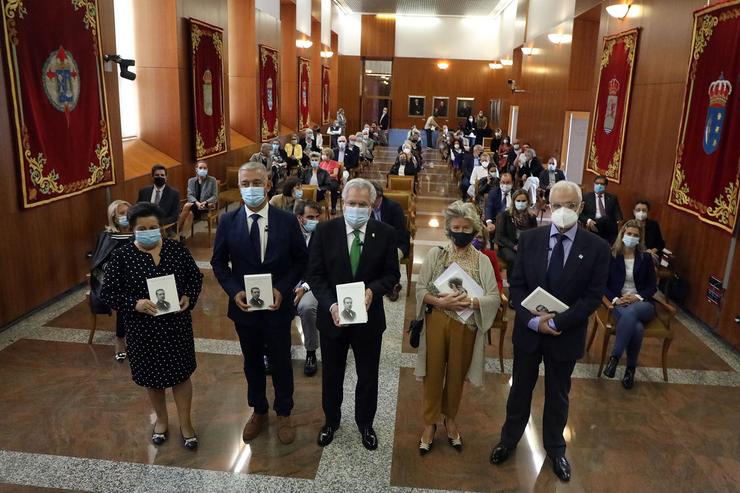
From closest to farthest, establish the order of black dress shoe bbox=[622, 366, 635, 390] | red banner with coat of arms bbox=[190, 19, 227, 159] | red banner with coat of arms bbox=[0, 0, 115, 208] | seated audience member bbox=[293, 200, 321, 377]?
Answer: 1. black dress shoe bbox=[622, 366, 635, 390]
2. seated audience member bbox=[293, 200, 321, 377]
3. red banner with coat of arms bbox=[0, 0, 115, 208]
4. red banner with coat of arms bbox=[190, 19, 227, 159]

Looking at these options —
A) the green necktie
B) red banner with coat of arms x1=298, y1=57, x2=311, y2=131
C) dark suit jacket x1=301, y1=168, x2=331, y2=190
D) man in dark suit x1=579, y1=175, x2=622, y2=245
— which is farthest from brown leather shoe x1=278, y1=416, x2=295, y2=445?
red banner with coat of arms x1=298, y1=57, x2=311, y2=131

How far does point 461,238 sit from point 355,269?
2.12ft

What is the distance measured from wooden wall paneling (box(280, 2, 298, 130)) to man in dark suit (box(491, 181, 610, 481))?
15.5 m

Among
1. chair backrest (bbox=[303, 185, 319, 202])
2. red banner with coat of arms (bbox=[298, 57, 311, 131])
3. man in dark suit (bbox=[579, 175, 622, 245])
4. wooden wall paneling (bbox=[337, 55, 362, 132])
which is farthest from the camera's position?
wooden wall paneling (bbox=[337, 55, 362, 132])

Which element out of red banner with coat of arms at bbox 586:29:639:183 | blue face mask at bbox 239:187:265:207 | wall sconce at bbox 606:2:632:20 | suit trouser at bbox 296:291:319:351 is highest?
wall sconce at bbox 606:2:632:20

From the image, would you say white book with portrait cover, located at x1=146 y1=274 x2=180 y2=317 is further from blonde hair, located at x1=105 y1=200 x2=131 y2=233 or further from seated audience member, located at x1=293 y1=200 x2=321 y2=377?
blonde hair, located at x1=105 y1=200 x2=131 y2=233

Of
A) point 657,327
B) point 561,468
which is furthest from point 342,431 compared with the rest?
point 657,327

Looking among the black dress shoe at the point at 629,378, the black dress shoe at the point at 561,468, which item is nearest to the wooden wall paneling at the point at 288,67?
the black dress shoe at the point at 629,378

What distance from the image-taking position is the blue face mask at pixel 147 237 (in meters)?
3.27

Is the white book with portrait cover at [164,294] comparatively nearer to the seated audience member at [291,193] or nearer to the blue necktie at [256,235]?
the blue necktie at [256,235]

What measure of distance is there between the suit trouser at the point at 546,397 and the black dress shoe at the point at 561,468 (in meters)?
0.03

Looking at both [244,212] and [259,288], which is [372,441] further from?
[244,212]

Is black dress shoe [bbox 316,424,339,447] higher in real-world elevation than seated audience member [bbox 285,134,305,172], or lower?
lower

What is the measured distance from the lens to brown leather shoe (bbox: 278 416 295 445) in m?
3.75
